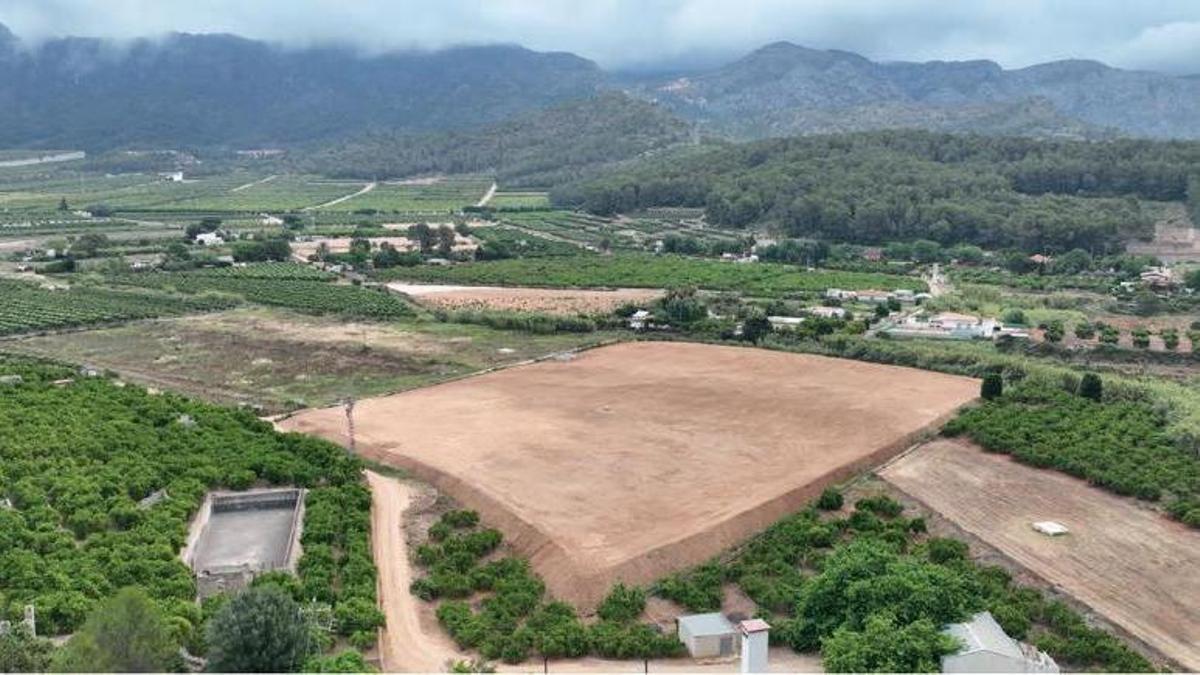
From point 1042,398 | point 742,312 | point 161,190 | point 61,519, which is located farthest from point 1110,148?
point 161,190

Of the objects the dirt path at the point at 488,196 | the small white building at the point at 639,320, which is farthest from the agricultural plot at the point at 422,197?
the small white building at the point at 639,320

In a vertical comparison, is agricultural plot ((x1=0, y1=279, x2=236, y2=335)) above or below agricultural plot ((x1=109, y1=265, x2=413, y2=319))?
below

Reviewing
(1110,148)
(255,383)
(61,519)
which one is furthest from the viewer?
(1110,148)

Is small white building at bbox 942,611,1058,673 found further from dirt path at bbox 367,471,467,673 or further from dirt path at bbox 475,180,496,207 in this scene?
dirt path at bbox 475,180,496,207

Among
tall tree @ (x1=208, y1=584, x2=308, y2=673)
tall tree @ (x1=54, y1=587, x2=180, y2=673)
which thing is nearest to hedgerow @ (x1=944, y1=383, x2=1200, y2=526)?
tall tree @ (x1=208, y1=584, x2=308, y2=673)

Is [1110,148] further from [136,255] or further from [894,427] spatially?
[136,255]

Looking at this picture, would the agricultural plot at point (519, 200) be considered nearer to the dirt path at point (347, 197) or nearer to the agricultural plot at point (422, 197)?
the agricultural plot at point (422, 197)

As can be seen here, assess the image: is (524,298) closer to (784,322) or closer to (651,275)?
(651,275)
